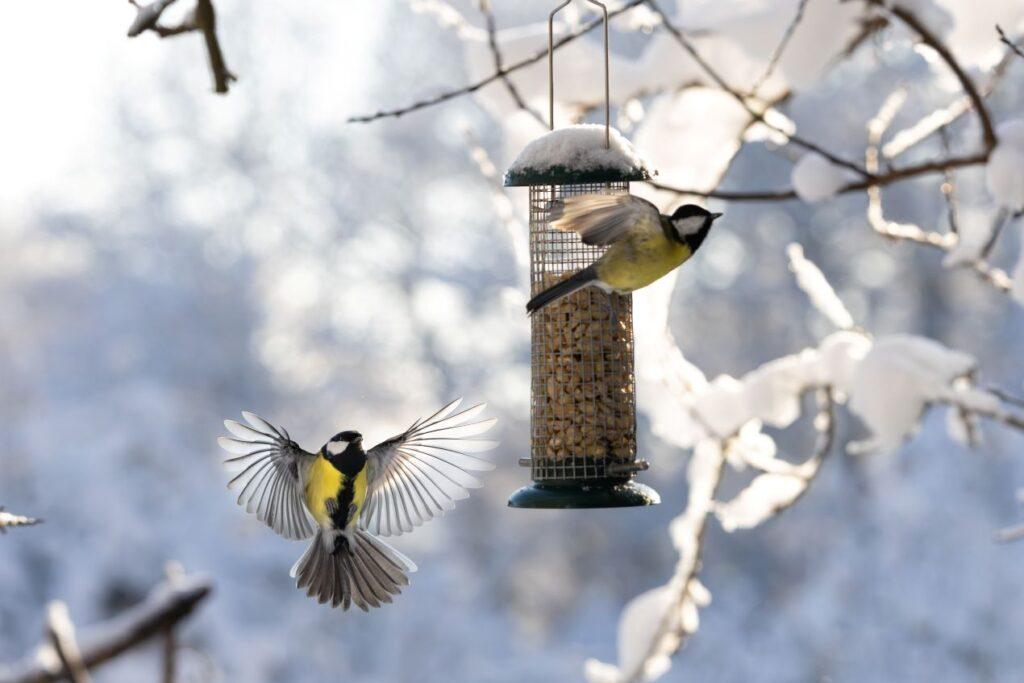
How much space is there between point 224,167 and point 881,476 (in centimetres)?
845

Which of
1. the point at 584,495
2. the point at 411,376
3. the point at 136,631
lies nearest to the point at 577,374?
the point at 584,495

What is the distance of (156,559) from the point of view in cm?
1516

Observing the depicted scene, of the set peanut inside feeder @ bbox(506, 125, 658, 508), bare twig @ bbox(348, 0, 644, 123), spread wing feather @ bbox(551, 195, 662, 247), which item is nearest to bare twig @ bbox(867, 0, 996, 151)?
bare twig @ bbox(348, 0, 644, 123)

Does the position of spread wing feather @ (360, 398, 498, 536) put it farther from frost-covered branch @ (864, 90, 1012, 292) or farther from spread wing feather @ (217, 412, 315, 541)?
frost-covered branch @ (864, 90, 1012, 292)

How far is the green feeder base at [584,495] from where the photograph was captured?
345 centimetres

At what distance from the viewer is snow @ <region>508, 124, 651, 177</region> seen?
10.9 feet

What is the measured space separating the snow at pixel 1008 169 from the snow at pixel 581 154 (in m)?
0.84

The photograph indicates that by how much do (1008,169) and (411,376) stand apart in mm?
14101

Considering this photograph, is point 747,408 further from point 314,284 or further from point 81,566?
point 314,284

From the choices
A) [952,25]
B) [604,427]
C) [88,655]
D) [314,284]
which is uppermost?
[314,284]

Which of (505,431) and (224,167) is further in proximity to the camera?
(224,167)

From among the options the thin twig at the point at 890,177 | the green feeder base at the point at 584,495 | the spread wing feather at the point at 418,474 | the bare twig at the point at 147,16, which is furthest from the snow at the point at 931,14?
the bare twig at the point at 147,16

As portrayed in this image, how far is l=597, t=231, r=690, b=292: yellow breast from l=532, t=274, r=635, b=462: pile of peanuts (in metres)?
0.50

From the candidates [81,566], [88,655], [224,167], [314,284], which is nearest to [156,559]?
[81,566]
